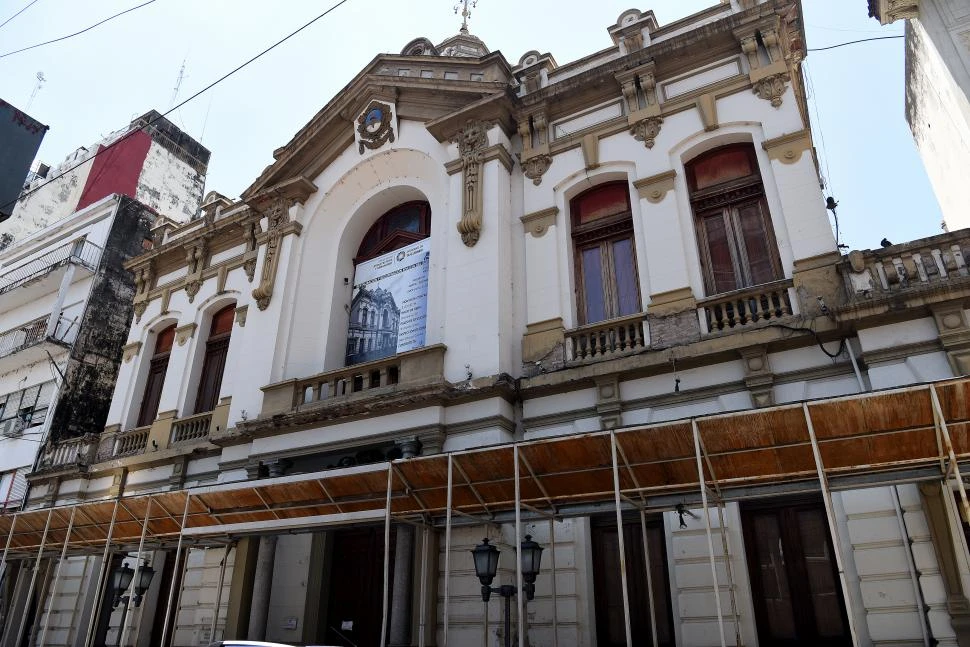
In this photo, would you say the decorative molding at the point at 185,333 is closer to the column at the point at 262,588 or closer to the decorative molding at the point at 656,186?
the column at the point at 262,588

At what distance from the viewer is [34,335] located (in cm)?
2223

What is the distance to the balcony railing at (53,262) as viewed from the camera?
22.3 m

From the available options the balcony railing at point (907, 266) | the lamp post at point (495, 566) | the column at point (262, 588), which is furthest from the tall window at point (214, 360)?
the balcony railing at point (907, 266)

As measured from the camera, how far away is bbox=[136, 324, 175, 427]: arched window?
18.8 metres

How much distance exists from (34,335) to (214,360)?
28.4ft

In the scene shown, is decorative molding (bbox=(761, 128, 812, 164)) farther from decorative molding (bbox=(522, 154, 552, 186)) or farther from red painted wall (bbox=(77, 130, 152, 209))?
red painted wall (bbox=(77, 130, 152, 209))

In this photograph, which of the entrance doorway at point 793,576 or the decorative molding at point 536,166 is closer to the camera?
the entrance doorway at point 793,576

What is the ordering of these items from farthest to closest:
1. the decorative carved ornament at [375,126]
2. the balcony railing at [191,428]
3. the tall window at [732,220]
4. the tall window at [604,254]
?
the balcony railing at [191,428] → the decorative carved ornament at [375,126] → the tall window at [604,254] → the tall window at [732,220]

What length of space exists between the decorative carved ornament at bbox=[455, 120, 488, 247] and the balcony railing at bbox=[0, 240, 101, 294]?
1479 centimetres

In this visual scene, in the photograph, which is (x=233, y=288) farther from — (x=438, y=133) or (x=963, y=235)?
(x=963, y=235)

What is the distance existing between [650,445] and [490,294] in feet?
17.5

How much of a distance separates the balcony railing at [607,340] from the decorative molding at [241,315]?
8915 millimetres

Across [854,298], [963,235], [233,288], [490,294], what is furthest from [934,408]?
[233,288]

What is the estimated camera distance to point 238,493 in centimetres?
1080
